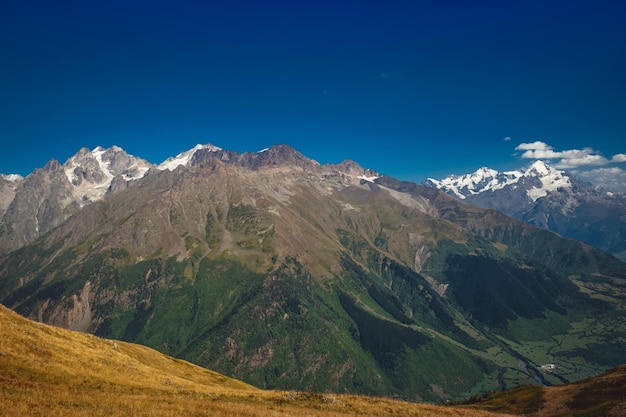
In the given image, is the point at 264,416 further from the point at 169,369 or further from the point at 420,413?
the point at 169,369

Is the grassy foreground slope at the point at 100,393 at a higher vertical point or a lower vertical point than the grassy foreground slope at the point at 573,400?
higher

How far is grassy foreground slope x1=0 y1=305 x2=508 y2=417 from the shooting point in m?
31.8

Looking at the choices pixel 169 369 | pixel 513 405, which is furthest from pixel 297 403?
pixel 513 405

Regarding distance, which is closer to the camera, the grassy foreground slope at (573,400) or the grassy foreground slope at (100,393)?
the grassy foreground slope at (100,393)

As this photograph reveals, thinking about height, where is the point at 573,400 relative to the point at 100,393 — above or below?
below

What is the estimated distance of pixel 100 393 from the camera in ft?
139

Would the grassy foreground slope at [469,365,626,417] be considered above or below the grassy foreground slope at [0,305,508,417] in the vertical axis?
below

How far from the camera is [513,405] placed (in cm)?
10044

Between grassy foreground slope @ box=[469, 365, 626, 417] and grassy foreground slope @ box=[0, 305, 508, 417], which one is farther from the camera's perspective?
grassy foreground slope @ box=[469, 365, 626, 417]

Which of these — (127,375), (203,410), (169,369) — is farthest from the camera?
(169,369)

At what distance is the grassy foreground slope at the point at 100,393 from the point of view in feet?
104

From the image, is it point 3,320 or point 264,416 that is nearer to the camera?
point 264,416

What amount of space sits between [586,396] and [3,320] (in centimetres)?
12029

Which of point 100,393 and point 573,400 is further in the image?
point 573,400
